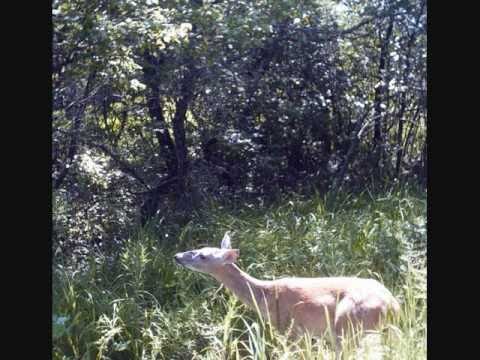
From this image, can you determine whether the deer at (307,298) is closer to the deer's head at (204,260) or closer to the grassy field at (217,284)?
the deer's head at (204,260)

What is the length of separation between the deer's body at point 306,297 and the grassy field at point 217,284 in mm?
131

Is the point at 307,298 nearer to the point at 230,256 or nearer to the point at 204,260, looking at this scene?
the point at 230,256

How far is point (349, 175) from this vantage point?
405 inches

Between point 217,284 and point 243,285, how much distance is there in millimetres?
573

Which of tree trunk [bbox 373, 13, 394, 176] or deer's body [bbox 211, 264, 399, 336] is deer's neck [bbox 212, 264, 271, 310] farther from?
tree trunk [bbox 373, 13, 394, 176]

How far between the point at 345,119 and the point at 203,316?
5007 mm

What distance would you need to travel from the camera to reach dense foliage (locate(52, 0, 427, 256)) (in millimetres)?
8461

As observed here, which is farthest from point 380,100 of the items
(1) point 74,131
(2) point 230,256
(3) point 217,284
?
(2) point 230,256

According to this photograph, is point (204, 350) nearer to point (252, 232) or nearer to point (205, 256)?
point (205, 256)

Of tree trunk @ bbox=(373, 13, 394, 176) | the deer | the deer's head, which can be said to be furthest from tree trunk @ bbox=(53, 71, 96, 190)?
tree trunk @ bbox=(373, 13, 394, 176)

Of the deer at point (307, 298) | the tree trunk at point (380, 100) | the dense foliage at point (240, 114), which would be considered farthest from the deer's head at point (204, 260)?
the tree trunk at point (380, 100)

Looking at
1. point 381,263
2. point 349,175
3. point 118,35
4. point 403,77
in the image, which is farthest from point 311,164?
point 118,35

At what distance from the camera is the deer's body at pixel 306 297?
17.2 ft

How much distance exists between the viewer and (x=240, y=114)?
987 centimetres
